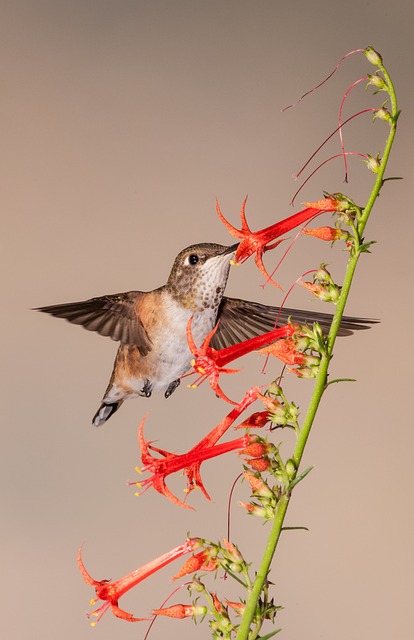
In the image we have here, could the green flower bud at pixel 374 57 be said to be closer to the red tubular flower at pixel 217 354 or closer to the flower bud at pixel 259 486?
the red tubular flower at pixel 217 354

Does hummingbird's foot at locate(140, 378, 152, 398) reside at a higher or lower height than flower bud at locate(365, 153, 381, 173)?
lower

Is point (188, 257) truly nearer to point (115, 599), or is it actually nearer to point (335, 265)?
point (115, 599)

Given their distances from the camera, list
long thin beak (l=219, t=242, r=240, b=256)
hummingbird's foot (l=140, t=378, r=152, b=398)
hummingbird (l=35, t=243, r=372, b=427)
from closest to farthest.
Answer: long thin beak (l=219, t=242, r=240, b=256), hummingbird (l=35, t=243, r=372, b=427), hummingbird's foot (l=140, t=378, r=152, b=398)

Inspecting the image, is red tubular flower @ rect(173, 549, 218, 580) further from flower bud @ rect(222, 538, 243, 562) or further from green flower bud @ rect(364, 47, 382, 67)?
green flower bud @ rect(364, 47, 382, 67)

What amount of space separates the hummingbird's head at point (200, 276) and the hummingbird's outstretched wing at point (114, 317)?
0.09m

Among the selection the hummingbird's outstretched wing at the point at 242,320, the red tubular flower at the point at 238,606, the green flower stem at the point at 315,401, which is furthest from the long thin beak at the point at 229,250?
the red tubular flower at the point at 238,606

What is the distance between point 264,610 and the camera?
635mm

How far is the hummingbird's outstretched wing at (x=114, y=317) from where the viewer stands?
1.01 metres

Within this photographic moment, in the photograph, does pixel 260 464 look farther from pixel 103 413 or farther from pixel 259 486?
pixel 103 413

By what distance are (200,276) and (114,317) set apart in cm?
16

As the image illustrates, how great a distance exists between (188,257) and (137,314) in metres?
0.14

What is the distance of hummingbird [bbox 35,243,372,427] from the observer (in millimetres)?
982

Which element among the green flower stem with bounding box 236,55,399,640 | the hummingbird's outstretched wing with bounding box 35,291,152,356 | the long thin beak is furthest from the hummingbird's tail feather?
the green flower stem with bounding box 236,55,399,640

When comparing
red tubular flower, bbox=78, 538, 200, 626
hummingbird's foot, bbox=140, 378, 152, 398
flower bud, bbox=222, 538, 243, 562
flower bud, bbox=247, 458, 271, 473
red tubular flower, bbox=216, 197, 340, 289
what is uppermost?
red tubular flower, bbox=216, 197, 340, 289
